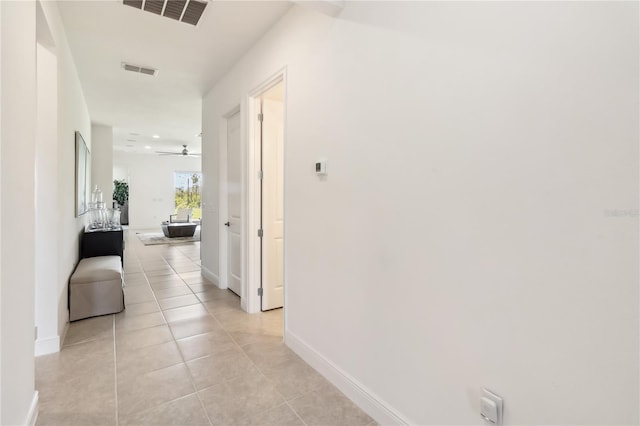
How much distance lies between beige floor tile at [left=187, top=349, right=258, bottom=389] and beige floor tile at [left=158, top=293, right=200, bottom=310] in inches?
52.9

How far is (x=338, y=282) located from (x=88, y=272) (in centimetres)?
266

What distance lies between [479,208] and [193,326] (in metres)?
2.72

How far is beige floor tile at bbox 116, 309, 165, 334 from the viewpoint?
2973 millimetres

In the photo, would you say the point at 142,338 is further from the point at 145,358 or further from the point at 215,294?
the point at 215,294

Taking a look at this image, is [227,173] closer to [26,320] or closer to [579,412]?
[26,320]

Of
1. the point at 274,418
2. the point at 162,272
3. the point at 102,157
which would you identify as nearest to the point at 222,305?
the point at 274,418

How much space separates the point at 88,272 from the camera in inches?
125

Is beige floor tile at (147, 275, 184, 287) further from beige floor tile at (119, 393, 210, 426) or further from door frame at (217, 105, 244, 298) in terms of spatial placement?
beige floor tile at (119, 393, 210, 426)

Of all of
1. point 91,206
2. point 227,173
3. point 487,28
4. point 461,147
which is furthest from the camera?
point 91,206

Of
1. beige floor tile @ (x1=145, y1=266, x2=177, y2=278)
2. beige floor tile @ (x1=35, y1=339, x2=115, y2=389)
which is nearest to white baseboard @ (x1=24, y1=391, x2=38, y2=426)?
beige floor tile @ (x1=35, y1=339, x2=115, y2=389)

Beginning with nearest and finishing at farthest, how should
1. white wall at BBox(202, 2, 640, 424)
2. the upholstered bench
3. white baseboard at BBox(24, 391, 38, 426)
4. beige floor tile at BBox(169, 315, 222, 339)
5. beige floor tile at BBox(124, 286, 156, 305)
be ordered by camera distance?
white wall at BBox(202, 2, 640, 424)
white baseboard at BBox(24, 391, 38, 426)
beige floor tile at BBox(169, 315, 222, 339)
the upholstered bench
beige floor tile at BBox(124, 286, 156, 305)

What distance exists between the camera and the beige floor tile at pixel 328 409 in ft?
5.75

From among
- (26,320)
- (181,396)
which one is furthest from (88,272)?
(181,396)

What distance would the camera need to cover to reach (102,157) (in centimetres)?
693
